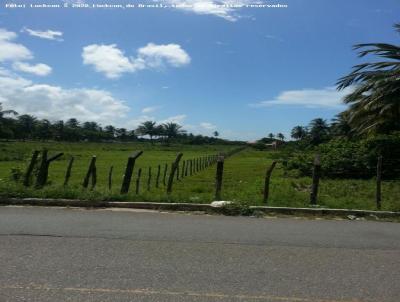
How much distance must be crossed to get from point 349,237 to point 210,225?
7.82ft

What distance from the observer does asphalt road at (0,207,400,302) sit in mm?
4992

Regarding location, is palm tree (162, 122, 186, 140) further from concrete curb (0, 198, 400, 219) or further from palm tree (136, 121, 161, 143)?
concrete curb (0, 198, 400, 219)

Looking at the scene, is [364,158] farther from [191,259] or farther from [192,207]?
[191,259]

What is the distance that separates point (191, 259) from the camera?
6.23 meters

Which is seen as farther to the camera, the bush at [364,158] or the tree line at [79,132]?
the tree line at [79,132]

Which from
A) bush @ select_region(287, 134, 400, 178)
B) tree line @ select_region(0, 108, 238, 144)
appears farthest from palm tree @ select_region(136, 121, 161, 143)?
bush @ select_region(287, 134, 400, 178)

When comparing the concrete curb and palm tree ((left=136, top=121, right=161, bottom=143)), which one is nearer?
the concrete curb

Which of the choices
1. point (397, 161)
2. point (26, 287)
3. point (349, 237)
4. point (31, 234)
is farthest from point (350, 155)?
point (26, 287)

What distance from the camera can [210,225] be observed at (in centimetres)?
875

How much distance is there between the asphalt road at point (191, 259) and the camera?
16.4 feet

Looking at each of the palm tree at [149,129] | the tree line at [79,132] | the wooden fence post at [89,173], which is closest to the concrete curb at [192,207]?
the wooden fence post at [89,173]

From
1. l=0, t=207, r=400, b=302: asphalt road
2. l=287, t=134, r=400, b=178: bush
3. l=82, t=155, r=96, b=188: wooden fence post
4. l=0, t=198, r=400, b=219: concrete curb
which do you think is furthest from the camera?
l=287, t=134, r=400, b=178: bush

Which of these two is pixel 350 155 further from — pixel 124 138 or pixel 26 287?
pixel 124 138

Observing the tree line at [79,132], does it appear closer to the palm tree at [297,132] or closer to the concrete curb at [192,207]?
the palm tree at [297,132]
